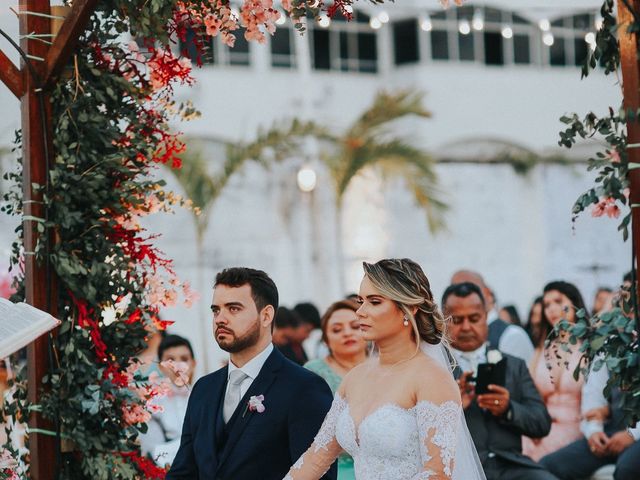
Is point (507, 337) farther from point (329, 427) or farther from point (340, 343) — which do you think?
point (329, 427)

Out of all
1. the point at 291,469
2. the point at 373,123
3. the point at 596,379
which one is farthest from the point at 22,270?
the point at 373,123

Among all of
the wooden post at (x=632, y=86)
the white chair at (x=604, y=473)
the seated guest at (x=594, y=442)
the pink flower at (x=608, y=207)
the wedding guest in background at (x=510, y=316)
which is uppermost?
the wooden post at (x=632, y=86)

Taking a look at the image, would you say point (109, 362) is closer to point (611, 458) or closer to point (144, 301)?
point (144, 301)

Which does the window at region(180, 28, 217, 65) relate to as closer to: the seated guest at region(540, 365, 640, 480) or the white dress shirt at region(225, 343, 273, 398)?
the white dress shirt at region(225, 343, 273, 398)

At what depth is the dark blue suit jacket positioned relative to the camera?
5148 mm

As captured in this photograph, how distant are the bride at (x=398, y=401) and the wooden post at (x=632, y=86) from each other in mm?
830

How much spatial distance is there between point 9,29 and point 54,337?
1.52 m

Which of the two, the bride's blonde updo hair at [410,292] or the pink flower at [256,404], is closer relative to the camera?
the bride's blonde updo hair at [410,292]

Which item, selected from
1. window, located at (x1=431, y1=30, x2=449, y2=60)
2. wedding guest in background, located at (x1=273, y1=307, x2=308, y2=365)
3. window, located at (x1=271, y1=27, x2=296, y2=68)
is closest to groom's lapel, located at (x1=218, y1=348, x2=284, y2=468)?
wedding guest in background, located at (x1=273, y1=307, x2=308, y2=365)

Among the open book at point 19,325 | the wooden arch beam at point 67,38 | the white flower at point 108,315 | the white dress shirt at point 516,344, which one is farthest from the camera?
the white dress shirt at point 516,344

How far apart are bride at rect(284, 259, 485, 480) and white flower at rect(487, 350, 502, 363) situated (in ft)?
7.67

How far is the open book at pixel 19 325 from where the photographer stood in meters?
4.37

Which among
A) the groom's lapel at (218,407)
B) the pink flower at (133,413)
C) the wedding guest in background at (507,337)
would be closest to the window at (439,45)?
the wedding guest in background at (507,337)

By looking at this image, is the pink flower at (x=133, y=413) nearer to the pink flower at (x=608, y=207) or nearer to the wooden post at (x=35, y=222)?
the wooden post at (x=35, y=222)
